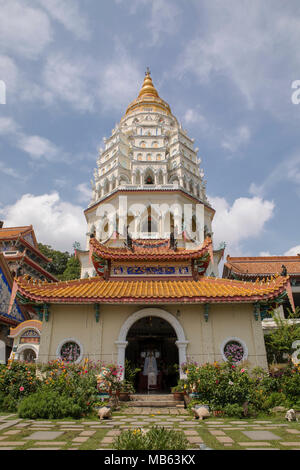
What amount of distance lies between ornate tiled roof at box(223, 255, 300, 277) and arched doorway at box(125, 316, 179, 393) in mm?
10209

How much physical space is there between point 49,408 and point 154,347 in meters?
7.43

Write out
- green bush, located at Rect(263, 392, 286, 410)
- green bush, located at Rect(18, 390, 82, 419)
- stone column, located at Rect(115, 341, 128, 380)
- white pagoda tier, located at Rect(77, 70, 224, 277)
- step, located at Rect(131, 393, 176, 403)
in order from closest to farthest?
green bush, located at Rect(18, 390, 82, 419) → green bush, located at Rect(263, 392, 286, 410) → step, located at Rect(131, 393, 176, 403) → stone column, located at Rect(115, 341, 128, 380) → white pagoda tier, located at Rect(77, 70, 224, 277)

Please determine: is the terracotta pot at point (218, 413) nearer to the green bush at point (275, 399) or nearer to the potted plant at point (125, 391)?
the green bush at point (275, 399)

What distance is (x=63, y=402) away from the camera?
819cm

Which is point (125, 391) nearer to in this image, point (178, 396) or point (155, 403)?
point (155, 403)

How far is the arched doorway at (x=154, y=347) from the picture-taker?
1449cm

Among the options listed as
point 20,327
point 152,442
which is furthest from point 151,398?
point 20,327

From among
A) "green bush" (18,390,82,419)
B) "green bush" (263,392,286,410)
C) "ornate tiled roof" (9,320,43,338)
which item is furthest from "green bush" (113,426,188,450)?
"ornate tiled roof" (9,320,43,338)

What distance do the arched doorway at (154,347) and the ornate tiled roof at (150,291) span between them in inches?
110

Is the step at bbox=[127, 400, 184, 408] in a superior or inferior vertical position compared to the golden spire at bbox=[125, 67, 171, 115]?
inferior

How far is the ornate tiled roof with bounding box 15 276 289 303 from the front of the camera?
1098 centimetres

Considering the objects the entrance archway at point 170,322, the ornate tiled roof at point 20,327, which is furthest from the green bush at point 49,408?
the ornate tiled roof at point 20,327

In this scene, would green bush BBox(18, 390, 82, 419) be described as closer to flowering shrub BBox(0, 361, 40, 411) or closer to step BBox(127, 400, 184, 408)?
flowering shrub BBox(0, 361, 40, 411)
